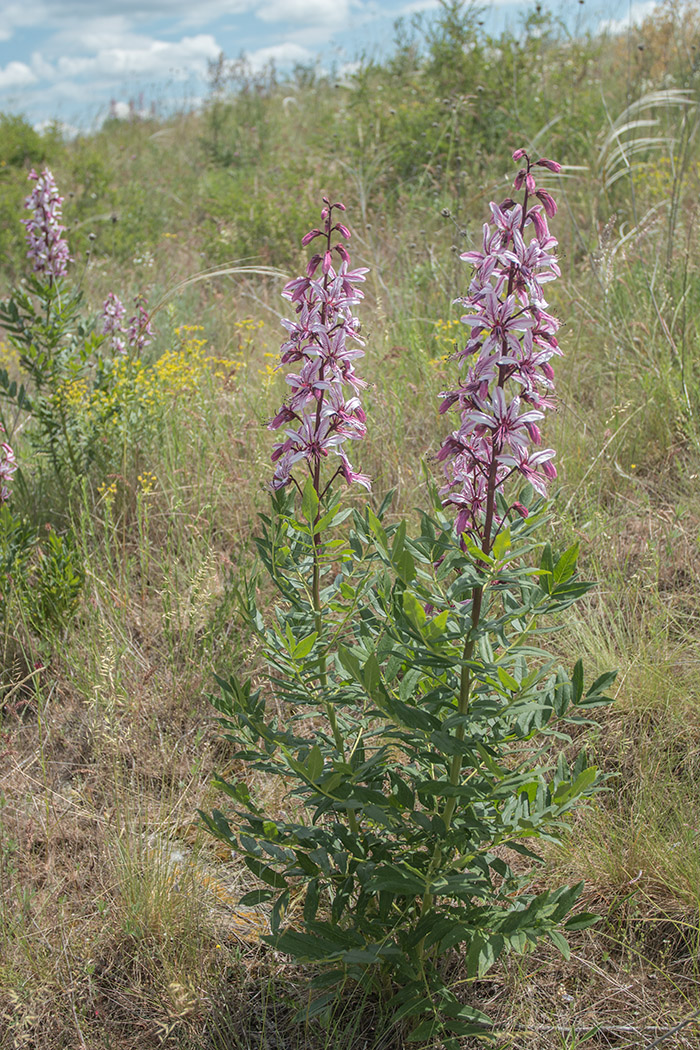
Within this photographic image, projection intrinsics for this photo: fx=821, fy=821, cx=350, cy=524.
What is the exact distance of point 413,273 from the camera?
5.55m

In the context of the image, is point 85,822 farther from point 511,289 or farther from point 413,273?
point 413,273

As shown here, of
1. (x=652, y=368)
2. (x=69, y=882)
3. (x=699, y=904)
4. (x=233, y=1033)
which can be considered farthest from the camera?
(x=652, y=368)

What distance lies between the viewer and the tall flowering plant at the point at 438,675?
1.56 m

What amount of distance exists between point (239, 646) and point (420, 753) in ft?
4.92

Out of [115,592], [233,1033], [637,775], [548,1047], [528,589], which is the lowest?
[548,1047]

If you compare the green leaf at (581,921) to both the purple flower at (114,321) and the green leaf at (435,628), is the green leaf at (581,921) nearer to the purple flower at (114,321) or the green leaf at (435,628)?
the green leaf at (435,628)

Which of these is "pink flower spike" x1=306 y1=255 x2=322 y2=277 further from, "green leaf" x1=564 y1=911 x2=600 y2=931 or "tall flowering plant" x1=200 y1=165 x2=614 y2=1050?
"green leaf" x1=564 y1=911 x2=600 y2=931

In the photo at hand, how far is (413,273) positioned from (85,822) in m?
4.13

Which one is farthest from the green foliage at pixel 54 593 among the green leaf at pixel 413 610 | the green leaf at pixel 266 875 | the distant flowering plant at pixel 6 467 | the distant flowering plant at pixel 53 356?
the green leaf at pixel 413 610

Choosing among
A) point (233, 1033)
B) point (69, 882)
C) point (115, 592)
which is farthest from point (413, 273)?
point (233, 1033)

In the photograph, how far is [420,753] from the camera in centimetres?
170

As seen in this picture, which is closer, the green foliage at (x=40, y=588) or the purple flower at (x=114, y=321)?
the green foliage at (x=40, y=588)

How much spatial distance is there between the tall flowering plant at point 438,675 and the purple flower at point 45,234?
257 centimetres

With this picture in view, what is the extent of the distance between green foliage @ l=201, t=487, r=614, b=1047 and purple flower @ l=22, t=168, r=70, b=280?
8.90 feet
